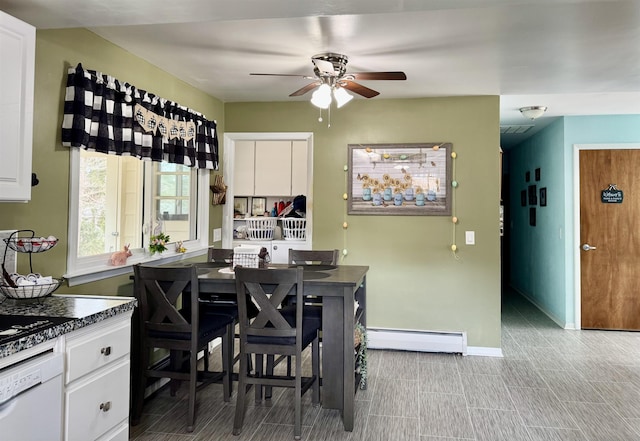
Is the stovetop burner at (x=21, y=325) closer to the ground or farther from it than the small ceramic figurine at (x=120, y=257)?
closer to the ground

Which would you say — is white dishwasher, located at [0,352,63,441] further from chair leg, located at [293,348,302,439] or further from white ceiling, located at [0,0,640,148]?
white ceiling, located at [0,0,640,148]

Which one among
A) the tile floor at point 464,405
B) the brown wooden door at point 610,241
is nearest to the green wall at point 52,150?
the tile floor at point 464,405

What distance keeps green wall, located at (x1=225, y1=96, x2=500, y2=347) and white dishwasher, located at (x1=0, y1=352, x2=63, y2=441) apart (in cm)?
316

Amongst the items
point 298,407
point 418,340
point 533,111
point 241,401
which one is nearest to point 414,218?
point 418,340

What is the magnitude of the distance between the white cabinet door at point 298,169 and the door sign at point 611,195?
3.47m

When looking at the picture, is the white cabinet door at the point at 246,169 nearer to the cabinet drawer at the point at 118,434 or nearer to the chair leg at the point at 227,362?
the chair leg at the point at 227,362

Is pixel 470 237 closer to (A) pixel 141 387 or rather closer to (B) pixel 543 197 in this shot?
(B) pixel 543 197

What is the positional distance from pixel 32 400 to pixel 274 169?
14.8 feet

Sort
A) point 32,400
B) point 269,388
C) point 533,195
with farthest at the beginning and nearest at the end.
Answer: point 533,195 < point 269,388 < point 32,400

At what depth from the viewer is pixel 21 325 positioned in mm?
1640

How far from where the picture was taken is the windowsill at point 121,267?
106 inches

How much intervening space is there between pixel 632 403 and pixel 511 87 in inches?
103

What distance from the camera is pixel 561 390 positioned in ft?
11.3

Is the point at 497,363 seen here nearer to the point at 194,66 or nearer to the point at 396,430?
the point at 396,430
